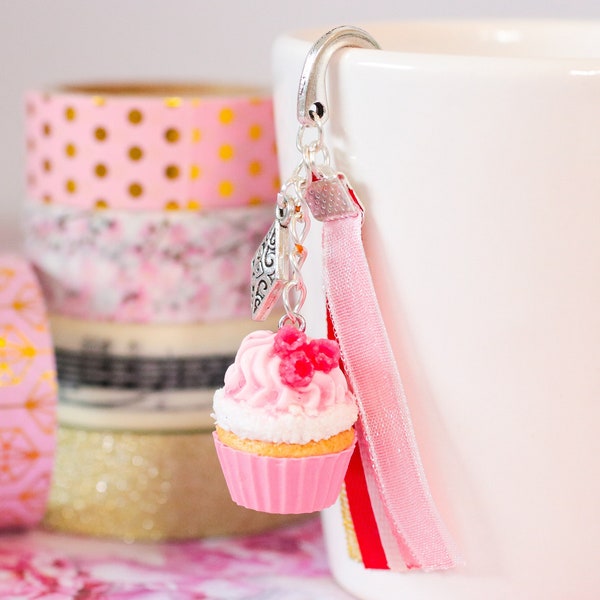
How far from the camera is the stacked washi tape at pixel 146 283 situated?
708mm

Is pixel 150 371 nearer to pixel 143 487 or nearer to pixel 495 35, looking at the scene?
pixel 143 487

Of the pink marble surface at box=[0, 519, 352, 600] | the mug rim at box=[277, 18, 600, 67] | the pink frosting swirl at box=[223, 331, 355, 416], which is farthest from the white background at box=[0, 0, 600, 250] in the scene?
the pink frosting swirl at box=[223, 331, 355, 416]

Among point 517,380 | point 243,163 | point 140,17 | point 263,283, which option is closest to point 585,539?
point 517,380

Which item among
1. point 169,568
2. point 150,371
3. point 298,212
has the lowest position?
point 169,568

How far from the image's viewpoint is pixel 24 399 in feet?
2.29

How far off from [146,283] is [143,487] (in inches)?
5.1

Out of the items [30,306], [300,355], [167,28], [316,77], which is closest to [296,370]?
[300,355]

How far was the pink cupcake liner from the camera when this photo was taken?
0.53m

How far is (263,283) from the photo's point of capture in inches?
22.3

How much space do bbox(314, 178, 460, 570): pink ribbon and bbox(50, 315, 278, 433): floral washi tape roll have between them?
16cm

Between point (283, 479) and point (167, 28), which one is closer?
point (283, 479)

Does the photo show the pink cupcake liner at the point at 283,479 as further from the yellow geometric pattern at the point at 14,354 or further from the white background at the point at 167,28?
the white background at the point at 167,28

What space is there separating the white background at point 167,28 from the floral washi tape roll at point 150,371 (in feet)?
1.17

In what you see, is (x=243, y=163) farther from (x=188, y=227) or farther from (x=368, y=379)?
(x=368, y=379)
